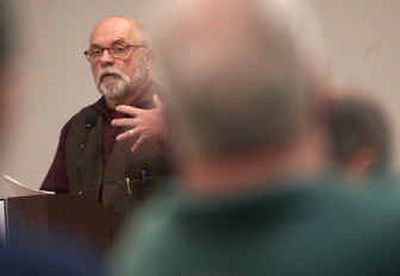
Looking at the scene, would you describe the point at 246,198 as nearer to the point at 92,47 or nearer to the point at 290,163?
the point at 290,163

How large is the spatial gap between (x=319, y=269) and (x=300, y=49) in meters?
0.15

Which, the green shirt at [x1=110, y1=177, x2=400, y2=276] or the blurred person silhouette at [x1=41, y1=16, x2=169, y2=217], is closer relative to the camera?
the green shirt at [x1=110, y1=177, x2=400, y2=276]

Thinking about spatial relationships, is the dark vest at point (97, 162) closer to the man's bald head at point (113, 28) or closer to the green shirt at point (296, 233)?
the man's bald head at point (113, 28)

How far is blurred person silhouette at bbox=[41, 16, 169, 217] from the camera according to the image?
2289 millimetres

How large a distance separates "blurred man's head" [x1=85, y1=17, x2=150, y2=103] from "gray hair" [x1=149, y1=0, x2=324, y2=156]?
2109 mm

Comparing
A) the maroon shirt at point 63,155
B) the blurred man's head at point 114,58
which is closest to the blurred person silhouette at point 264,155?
the maroon shirt at point 63,155

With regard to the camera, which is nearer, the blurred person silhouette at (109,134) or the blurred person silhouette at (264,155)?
the blurred person silhouette at (264,155)

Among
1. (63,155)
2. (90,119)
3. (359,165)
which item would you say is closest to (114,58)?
(90,119)

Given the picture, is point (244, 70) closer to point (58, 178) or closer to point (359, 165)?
point (359, 165)

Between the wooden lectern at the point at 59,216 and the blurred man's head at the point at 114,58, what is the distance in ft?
2.99

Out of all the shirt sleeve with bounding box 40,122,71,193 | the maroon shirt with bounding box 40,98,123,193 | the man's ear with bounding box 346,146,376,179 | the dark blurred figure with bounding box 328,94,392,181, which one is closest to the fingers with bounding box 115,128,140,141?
the maroon shirt with bounding box 40,98,123,193

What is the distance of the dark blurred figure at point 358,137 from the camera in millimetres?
605

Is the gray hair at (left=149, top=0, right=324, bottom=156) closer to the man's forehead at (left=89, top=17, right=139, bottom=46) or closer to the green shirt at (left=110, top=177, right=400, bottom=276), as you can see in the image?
the green shirt at (left=110, top=177, right=400, bottom=276)

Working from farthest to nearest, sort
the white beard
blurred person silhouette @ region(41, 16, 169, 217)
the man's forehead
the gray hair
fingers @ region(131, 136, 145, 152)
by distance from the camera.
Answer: the man's forehead
the white beard
blurred person silhouette @ region(41, 16, 169, 217)
fingers @ region(131, 136, 145, 152)
the gray hair
